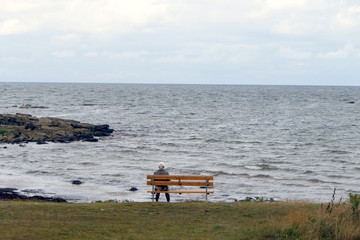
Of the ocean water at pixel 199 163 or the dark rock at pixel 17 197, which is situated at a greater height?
the dark rock at pixel 17 197

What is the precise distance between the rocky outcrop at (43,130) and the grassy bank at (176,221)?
31403 millimetres

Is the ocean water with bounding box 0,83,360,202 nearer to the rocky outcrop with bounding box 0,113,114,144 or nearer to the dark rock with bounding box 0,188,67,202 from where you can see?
the dark rock with bounding box 0,188,67,202

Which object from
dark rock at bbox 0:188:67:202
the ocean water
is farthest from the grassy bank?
the ocean water

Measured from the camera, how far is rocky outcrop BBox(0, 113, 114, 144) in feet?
155

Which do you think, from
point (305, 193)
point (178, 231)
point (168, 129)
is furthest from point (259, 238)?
point (168, 129)

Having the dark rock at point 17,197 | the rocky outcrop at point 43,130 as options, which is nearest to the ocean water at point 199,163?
the dark rock at point 17,197

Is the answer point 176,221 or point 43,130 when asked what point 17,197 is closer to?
point 176,221

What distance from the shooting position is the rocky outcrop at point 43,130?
47.4m

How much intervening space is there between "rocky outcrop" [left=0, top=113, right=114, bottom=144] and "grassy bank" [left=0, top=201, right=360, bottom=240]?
103ft

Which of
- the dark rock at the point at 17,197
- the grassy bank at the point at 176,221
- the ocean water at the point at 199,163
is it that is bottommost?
the ocean water at the point at 199,163

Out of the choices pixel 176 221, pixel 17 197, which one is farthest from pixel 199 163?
pixel 176 221

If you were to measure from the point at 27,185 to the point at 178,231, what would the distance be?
14.5 m

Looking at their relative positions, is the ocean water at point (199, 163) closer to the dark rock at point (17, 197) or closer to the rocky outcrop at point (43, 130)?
the dark rock at point (17, 197)

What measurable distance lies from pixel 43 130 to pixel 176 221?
124ft
